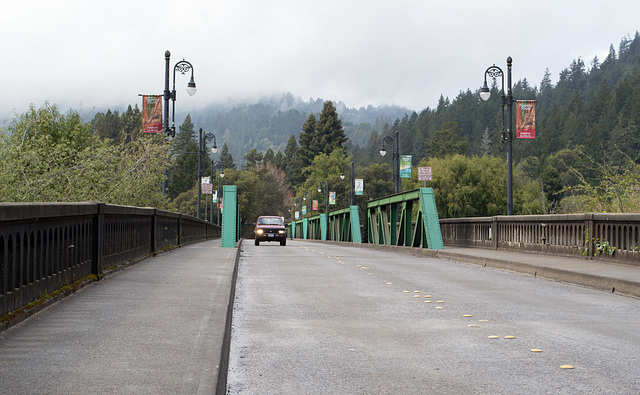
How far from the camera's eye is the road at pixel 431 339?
205 inches

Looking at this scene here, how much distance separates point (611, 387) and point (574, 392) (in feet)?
1.14

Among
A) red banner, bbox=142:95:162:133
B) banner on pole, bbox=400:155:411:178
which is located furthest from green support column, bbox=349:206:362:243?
red banner, bbox=142:95:162:133

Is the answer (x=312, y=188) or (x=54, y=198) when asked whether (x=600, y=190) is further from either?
(x=312, y=188)

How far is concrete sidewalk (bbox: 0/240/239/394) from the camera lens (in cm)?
461

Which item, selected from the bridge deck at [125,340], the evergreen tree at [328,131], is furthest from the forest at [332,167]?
the bridge deck at [125,340]

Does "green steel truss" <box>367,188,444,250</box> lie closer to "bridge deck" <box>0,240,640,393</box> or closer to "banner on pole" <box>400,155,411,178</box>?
"banner on pole" <box>400,155,411,178</box>

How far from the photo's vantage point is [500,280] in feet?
44.1

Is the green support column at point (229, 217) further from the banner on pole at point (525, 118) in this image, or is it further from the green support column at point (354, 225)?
the green support column at point (354, 225)

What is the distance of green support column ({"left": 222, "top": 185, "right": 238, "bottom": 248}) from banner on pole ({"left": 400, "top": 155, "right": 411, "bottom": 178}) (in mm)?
19338

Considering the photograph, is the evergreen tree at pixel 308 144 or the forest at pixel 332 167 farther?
the evergreen tree at pixel 308 144

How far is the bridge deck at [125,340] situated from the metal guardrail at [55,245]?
263mm

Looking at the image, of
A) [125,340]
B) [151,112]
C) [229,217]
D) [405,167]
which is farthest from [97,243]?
[405,167]

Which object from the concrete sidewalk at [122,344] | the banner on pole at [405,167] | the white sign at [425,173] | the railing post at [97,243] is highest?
the banner on pole at [405,167]

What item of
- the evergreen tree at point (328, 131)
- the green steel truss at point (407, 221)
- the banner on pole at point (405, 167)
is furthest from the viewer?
the evergreen tree at point (328, 131)
